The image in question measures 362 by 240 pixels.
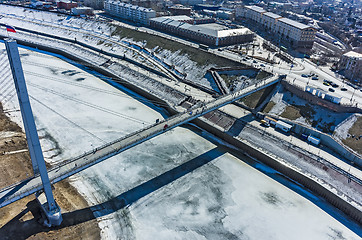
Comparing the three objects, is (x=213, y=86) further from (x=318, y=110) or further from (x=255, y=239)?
(x=255, y=239)

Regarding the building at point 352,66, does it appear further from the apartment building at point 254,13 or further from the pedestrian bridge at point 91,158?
the apartment building at point 254,13

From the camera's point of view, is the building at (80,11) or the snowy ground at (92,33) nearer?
the snowy ground at (92,33)

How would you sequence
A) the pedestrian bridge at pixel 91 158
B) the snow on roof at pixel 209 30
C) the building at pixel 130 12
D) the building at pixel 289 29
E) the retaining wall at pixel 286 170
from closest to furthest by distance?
1. the pedestrian bridge at pixel 91 158
2. the retaining wall at pixel 286 170
3. the snow on roof at pixel 209 30
4. the building at pixel 289 29
5. the building at pixel 130 12

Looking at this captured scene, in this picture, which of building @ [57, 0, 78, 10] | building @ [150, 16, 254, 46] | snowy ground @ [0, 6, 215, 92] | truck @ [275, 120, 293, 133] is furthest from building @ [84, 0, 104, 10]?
truck @ [275, 120, 293, 133]

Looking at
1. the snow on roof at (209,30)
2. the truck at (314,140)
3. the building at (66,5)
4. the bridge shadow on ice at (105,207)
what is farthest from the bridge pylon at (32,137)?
the building at (66,5)

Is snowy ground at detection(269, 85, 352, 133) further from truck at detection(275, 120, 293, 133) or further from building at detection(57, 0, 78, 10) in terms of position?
building at detection(57, 0, 78, 10)

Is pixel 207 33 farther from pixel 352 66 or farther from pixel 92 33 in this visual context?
pixel 92 33

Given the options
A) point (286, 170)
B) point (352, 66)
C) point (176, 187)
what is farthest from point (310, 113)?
point (176, 187)

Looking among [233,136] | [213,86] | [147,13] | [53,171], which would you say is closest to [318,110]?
[233,136]
